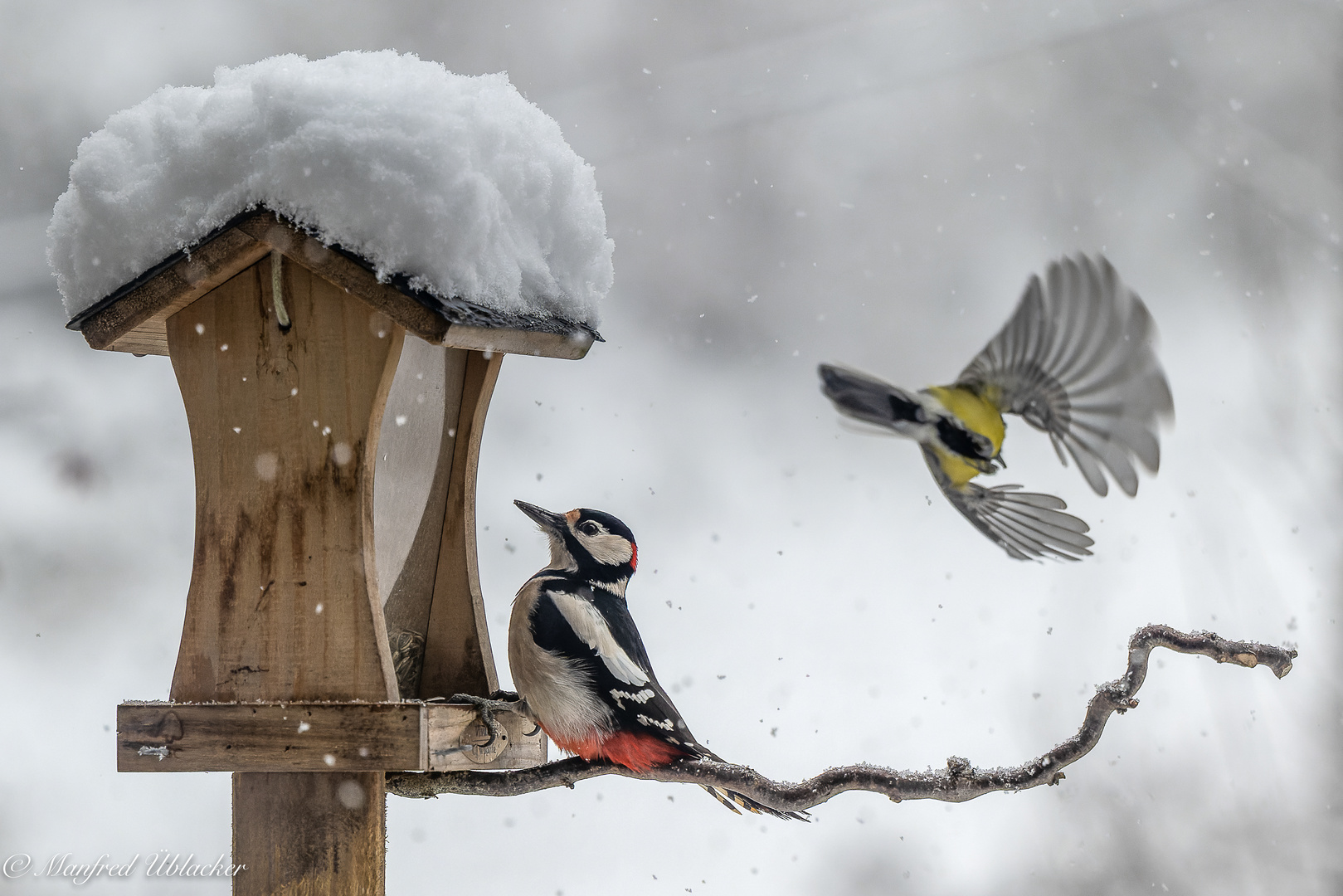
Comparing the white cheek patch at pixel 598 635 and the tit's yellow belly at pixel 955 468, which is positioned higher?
the tit's yellow belly at pixel 955 468

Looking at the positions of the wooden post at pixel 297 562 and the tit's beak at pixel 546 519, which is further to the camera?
the tit's beak at pixel 546 519

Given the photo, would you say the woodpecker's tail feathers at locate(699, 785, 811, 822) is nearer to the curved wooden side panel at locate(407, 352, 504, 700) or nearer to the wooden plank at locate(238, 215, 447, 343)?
the curved wooden side panel at locate(407, 352, 504, 700)

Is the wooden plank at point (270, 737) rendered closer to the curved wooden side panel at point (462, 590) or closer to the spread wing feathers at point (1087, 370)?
the curved wooden side panel at point (462, 590)

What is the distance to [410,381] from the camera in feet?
5.56

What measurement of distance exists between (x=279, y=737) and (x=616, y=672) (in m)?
0.50

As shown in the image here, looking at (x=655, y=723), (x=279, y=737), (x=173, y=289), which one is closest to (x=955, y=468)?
(x=655, y=723)

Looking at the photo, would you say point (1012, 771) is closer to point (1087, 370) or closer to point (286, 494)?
point (1087, 370)

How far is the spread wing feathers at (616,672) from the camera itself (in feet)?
5.33

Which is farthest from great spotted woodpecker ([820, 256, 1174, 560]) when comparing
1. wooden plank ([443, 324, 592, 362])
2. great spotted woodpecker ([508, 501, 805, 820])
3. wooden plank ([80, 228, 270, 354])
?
wooden plank ([80, 228, 270, 354])

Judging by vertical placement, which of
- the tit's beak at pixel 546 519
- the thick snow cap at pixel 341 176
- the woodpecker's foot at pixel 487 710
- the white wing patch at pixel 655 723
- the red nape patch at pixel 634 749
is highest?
the thick snow cap at pixel 341 176

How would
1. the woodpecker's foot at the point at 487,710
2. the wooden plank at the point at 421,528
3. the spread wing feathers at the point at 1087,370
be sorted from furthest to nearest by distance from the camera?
the wooden plank at the point at 421,528
the woodpecker's foot at the point at 487,710
the spread wing feathers at the point at 1087,370

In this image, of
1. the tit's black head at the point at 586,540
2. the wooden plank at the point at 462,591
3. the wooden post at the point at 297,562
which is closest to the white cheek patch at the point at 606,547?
the tit's black head at the point at 586,540

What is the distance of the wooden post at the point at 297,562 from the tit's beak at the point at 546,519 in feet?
1.12

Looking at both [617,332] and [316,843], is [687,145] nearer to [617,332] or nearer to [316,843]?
[617,332]
